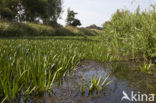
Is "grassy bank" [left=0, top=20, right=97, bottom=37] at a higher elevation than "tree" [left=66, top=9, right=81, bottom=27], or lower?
lower

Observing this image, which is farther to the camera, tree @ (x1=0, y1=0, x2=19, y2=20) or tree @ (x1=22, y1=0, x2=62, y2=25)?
tree @ (x1=22, y1=0, x2=62, y2=25)

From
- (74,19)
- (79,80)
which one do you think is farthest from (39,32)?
(74,19)

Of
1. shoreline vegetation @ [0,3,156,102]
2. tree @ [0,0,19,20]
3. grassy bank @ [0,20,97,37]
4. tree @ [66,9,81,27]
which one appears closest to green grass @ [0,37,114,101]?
shoreline vegetation @ [0,3,156,102]

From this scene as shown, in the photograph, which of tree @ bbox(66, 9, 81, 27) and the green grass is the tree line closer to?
tree @ bbox(66, 9, 81, 27)

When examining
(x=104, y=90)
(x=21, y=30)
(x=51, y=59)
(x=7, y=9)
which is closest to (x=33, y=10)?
(x=7, y=9)

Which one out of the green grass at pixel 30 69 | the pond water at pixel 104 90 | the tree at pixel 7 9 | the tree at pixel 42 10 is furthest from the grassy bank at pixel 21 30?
the pond water at pixel 104 90

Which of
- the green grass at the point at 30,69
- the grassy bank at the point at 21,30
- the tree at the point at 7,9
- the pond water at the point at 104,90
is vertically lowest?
the pond water at the point at 104,90

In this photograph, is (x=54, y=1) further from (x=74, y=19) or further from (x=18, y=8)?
(x=74, y=19)

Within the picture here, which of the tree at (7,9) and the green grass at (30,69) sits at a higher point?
the tree at (7,9)

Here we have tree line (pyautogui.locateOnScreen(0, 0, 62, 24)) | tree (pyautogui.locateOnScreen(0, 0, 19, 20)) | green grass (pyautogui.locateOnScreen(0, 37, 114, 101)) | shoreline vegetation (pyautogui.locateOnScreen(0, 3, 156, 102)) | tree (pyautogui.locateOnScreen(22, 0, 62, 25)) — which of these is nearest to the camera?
green grass (pyautogui.locateOnScreen(0, 37, 114, 101))

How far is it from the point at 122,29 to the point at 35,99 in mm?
4741

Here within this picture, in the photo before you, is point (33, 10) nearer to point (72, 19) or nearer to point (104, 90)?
point (72, 19)

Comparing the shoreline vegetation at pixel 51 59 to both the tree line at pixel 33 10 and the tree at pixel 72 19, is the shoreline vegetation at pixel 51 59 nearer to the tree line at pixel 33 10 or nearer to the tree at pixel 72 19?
the tree line at pixel 33 10

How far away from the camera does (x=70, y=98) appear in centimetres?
218
